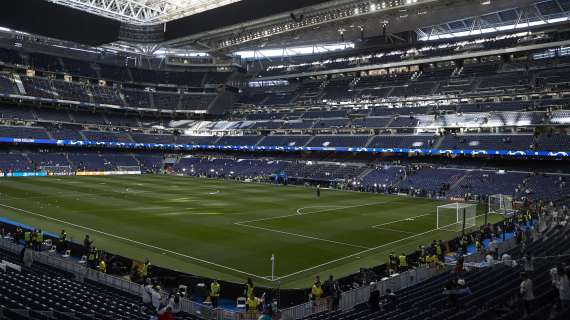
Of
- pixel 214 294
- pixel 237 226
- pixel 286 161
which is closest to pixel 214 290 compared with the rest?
pixel 214 294

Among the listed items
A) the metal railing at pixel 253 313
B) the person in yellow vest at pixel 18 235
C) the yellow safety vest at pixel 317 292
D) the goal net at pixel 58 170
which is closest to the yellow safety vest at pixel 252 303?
the metal railing at pixel 253 313

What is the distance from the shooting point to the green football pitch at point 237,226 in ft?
73.9

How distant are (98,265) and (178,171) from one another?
67321 mm

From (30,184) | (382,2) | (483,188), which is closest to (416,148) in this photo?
(483,188)

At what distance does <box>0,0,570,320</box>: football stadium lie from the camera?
1563cm

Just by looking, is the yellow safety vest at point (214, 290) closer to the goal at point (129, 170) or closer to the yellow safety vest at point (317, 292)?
the yellow safety vest at point (317, 292)

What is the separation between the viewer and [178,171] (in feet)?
281

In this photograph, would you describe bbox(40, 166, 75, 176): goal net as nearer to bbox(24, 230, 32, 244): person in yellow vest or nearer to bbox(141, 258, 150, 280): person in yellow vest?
bbox(24, 230, 32, 244): person in yellow vest

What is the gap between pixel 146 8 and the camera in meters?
67.4

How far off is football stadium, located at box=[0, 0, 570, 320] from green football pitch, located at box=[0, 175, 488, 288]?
0.23 metres

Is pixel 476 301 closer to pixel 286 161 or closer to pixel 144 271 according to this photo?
pixel 144 271

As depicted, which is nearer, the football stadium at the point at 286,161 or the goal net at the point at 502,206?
the football stadium at the point at 286,161

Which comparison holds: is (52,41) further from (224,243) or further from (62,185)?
(224,243)

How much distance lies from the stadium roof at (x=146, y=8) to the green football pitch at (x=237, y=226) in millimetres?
26075
